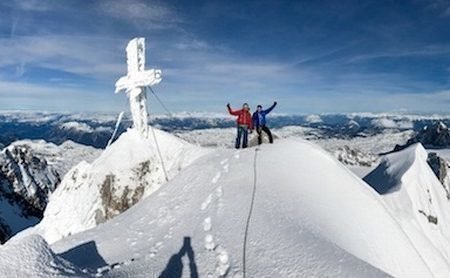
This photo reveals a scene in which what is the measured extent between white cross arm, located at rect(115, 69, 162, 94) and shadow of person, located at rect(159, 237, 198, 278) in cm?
1308

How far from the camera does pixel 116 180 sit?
913 inches

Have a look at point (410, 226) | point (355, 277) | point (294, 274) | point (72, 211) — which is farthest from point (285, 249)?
point (72, 211)

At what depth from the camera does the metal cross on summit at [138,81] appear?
24.3 meters

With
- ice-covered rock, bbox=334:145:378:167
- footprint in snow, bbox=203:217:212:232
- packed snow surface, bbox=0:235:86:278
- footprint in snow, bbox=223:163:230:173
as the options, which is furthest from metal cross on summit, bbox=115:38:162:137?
ice-covered rock, bbox=334:145:378:167

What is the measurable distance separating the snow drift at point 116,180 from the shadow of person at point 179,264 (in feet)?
34.2

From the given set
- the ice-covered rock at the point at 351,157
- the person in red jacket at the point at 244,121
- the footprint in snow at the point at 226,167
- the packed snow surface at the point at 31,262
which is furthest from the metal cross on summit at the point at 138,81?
the ice-covered rock at the point at 351,157

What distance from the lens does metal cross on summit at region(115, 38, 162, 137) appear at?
24266 millimetres

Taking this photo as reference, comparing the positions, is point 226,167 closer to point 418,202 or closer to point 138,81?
point 138,81

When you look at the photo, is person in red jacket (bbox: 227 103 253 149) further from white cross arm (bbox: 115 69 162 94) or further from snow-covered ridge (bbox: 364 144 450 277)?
snow-covered ridge (bbox: 364 144 450 277)

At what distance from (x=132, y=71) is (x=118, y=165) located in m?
5.40

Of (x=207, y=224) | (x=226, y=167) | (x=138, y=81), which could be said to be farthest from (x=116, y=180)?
(x=207, y=224)

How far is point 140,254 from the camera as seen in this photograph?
1295cm

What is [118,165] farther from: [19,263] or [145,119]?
[19,263]

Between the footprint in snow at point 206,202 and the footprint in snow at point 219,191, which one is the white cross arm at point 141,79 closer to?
the footprint in snow at point 219,191
